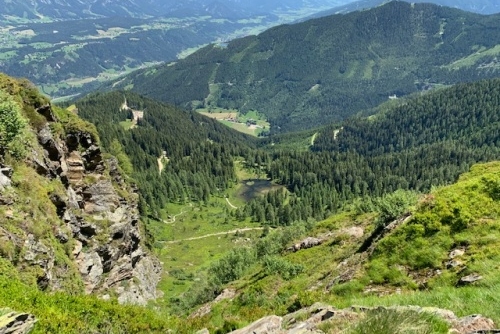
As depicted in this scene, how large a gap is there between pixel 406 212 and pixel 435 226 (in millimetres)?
7141

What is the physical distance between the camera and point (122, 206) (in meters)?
85.4

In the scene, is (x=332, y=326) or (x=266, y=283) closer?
(x=332, y=326)

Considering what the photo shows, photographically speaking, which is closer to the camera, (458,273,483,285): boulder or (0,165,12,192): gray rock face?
(458,273,483,285): boulder

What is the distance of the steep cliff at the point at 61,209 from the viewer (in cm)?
4225

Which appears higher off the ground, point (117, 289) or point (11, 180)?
point (11, 180)

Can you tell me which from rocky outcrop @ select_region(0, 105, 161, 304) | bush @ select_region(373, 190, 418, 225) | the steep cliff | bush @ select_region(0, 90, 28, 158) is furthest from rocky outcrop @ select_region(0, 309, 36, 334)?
bush @ select_region(0, 90, 28, 158)

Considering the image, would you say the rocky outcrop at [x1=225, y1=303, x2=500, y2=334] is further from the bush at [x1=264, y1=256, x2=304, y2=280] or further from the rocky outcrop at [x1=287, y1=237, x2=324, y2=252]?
the rocky outcrop at [x1=287, y1=237, x2=324, y2=252]

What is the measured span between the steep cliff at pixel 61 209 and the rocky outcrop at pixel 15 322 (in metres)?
18.1

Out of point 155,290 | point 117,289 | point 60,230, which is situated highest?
point 60,230

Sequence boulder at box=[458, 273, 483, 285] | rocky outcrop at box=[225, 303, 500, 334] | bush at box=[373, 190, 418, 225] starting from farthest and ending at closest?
1. bush at box=[373, 190, 418, 225]
2. boulder at box=[458, 273, 483, 285]
3. rocky outcrop at box=[225, 303, 500, 334]

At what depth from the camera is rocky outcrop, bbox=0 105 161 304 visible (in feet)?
185

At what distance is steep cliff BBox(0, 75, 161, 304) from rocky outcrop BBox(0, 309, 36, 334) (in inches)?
711

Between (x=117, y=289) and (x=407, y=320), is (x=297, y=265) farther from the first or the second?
(x=117, y=289)

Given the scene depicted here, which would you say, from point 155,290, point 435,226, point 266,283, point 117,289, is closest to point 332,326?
point 435,226
